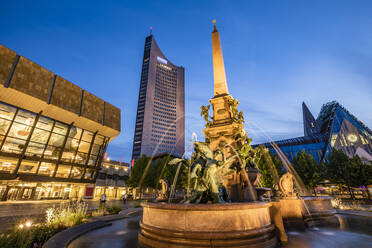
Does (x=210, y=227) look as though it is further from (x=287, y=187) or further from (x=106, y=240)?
(x=287, y=187)

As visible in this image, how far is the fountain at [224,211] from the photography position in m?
4.73

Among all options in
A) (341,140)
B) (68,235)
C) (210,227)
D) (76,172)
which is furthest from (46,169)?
(341,140)

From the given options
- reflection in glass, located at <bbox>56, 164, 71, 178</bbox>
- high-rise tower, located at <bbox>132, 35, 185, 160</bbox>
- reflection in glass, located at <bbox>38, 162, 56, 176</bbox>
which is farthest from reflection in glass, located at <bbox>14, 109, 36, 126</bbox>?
high-rise tower, located at <bbox>132, 35, 185, 160</bbox>

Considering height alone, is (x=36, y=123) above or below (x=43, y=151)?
above

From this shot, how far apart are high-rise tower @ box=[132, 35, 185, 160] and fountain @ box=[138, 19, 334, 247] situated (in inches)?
4257

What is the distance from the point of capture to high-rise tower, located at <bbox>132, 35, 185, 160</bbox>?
398 feet

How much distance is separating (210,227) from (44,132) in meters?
37.0

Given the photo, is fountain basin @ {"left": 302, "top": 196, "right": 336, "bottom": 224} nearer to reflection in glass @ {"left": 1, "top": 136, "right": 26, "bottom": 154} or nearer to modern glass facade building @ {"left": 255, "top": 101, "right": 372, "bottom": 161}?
reflection in glass @ {"left": 1, "top": 136, "right": 26, "bottom": 154}

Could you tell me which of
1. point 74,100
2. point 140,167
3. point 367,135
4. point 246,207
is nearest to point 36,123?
point 74,100

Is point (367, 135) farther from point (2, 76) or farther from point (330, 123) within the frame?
point (2, 76)

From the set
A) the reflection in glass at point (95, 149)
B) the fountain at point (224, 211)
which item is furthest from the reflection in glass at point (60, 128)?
the fountain at point (224, 211)

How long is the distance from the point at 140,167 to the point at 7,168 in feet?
70.1

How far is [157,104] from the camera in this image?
136375 millimetres

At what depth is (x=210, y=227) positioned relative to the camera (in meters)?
4.73
